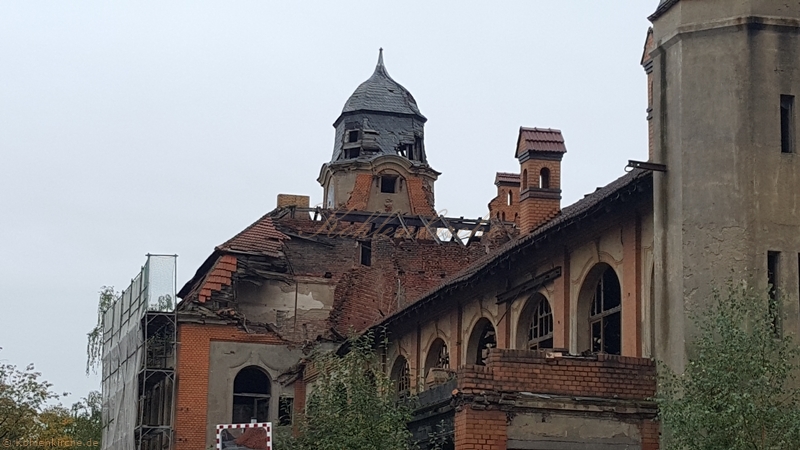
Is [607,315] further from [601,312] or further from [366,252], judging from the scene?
[366,252]

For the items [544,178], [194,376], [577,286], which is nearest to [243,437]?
[194,376]

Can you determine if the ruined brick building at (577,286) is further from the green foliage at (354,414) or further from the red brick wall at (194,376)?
the green foliage at (354,414)

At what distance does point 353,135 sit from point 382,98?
2103 millimetres

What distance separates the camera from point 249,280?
40.8 m

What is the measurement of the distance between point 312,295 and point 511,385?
22.0 m

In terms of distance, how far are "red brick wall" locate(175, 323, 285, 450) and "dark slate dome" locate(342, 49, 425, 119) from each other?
1508cm

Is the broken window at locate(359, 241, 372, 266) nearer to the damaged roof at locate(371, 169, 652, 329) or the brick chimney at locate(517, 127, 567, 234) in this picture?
the damaged roof at locate(371, 169, 652, 329)

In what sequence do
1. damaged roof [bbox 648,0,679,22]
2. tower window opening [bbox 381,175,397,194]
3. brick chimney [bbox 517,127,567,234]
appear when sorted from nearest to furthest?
damaged roof [bbox 648,0,679,22] → brick chimney [bbox 517,127,567,234] → tower window opening [bbox 381,175,397,194]

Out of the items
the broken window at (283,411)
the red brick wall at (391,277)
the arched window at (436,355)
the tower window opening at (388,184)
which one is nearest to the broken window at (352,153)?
the tower window opening at (388,184)

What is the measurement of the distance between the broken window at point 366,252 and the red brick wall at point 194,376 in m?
4.82

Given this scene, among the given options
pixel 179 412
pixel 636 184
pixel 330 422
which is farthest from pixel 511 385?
pixel 179 412

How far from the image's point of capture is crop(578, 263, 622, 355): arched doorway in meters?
24.4

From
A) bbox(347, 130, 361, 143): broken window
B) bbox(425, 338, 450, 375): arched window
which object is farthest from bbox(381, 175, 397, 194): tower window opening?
bbox(425, 338, 450, 375): arched window

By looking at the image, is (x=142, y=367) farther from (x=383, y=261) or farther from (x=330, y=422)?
(x=330, y=422)
